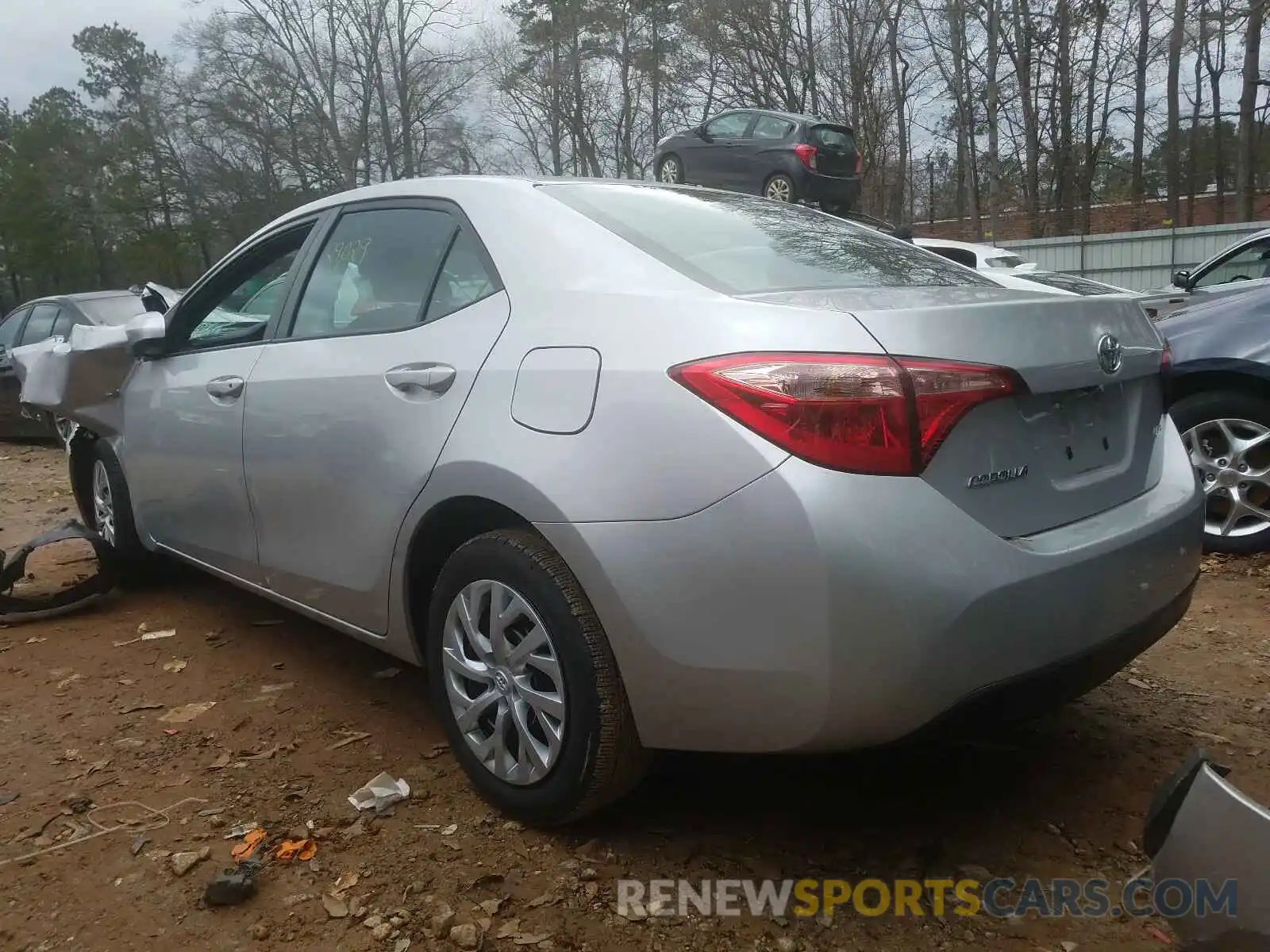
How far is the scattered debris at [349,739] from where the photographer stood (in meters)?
2.93

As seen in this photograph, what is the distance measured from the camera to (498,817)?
246 cm

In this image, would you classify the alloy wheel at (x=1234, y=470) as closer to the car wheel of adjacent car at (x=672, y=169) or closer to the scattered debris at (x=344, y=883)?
the scattered debris at (x=344, y=883)

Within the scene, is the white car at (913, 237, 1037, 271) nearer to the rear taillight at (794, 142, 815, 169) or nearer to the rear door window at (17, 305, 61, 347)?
the rear taillight at (794, 142, 815, 169)

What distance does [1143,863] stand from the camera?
2.19 m

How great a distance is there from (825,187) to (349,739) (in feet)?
39.4

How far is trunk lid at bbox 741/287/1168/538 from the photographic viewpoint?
74.9 inches

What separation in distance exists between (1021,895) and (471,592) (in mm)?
1387

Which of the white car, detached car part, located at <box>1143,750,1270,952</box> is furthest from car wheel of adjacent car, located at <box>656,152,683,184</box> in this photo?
detached car part, located at <box>1143,750,1270,952</box>

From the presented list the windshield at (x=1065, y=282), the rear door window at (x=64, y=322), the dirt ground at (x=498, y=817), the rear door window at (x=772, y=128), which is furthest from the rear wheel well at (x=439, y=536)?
the rear door window at (x=772, y=128)

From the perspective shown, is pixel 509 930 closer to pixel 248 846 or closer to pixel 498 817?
pixel 498 817

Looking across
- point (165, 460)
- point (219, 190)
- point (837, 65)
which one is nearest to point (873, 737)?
point (165, 460)

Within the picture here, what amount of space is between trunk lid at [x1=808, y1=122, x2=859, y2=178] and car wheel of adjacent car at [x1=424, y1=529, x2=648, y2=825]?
12.0 meters

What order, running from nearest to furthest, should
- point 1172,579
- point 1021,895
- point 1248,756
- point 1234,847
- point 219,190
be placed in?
point 1234,847 → point 1021,895 → point 1172,579 → point 1248,756 → point 219,190

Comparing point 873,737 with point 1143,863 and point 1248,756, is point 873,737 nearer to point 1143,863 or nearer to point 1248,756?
point 1143,863
